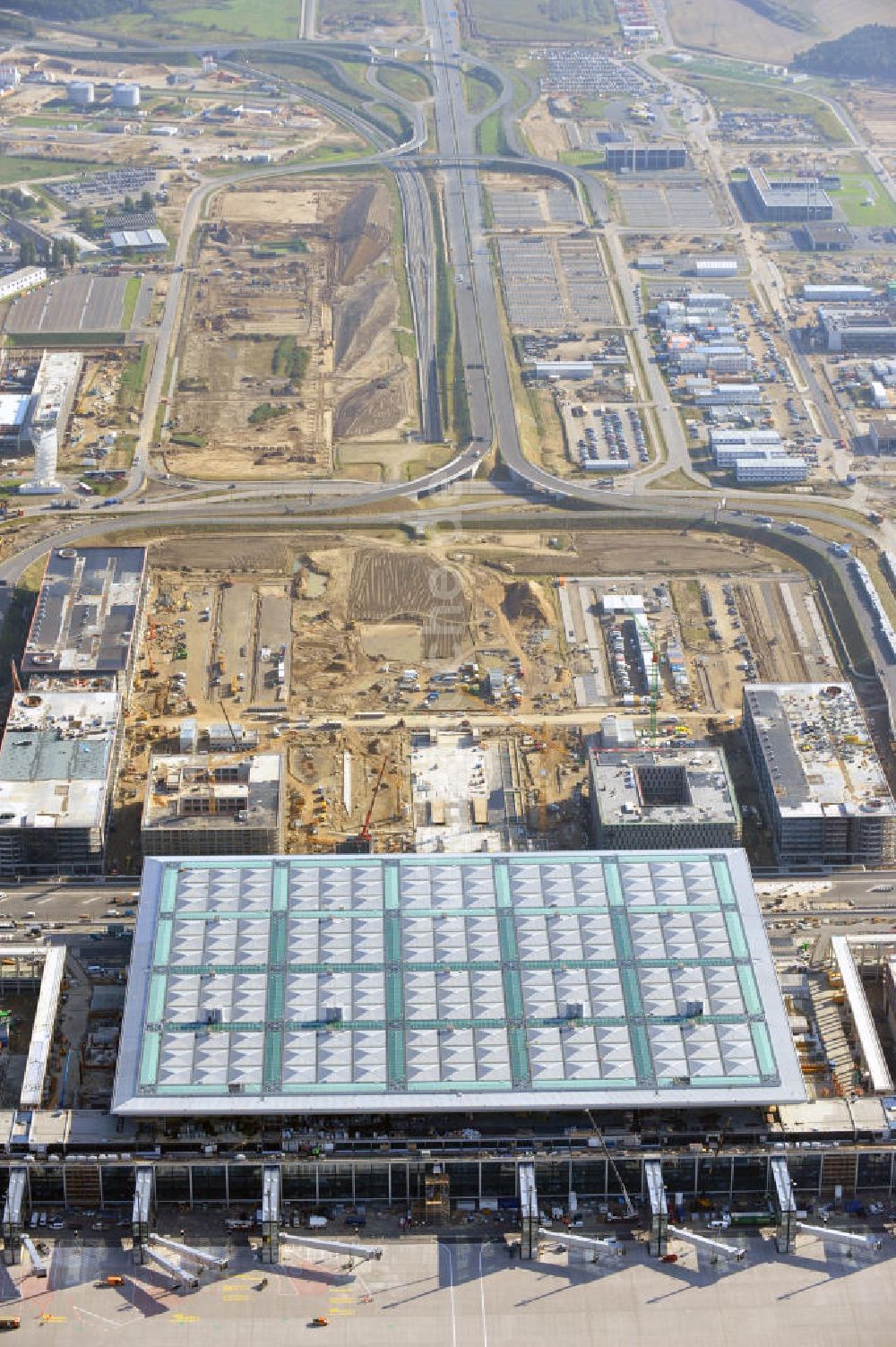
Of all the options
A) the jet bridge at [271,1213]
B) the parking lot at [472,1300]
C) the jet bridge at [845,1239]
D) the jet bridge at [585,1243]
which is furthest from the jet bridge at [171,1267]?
the jet bridge at [845,1239]

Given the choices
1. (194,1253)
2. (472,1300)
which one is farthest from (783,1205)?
(194,1253)

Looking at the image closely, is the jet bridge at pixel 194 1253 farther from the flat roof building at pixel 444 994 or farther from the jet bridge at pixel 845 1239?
the jet bridge at pixel 845 1239

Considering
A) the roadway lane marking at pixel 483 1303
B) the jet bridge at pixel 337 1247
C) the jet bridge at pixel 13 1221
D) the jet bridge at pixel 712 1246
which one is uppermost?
the jet bridge at pixel 13 1221

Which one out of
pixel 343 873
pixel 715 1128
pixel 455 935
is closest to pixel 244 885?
pixel 343 873

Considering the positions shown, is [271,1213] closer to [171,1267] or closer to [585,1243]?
[171,1267]

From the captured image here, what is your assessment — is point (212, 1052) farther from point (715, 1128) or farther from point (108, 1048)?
point (715, 1128)

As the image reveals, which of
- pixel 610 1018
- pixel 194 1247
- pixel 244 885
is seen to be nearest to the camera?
pixel 194 1247

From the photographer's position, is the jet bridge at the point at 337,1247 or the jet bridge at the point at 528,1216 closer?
the jet bridge at the point at 337,1247

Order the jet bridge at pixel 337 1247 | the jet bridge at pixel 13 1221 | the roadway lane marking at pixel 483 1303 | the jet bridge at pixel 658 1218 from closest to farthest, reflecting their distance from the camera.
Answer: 1. the roadway lane marking at pixel 483 1303
2. the jet bridge at pixel 13 1221
3. the jet bridge at pixel 337 1247
4. the jet bridge at pixel 658 1218
